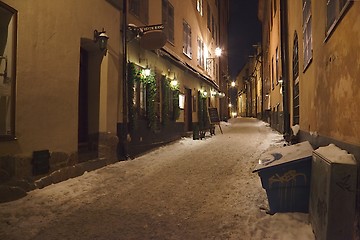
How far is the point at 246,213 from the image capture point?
4.40m

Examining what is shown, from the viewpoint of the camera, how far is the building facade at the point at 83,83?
523cm

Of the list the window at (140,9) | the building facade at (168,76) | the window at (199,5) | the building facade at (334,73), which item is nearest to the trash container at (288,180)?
the building facade at (334,73)

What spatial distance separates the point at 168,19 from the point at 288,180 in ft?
34.8

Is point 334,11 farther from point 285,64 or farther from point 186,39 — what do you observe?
point 186,39

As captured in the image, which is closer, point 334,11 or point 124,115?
point 334,11

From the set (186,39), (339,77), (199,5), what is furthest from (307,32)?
(199,5)

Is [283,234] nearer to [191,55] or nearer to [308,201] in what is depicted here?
[308,201]

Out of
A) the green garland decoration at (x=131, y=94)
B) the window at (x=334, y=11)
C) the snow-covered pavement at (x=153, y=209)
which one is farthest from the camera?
the green garland decoration at (x=131, y=94)

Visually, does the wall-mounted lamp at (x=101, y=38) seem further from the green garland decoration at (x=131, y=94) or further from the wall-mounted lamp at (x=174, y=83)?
the wall-mounted lamp at (x=174, y=83)

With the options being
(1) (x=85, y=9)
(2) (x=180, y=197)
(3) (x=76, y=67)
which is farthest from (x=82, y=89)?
(2) (x=180, y=197)

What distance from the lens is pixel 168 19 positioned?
12883 millimetres

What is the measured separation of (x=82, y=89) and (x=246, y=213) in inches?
215

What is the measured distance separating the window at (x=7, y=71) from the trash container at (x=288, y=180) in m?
4.21

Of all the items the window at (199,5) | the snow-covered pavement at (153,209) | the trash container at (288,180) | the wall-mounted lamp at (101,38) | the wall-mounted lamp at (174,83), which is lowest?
the snow-covered pavement at (153,209)
